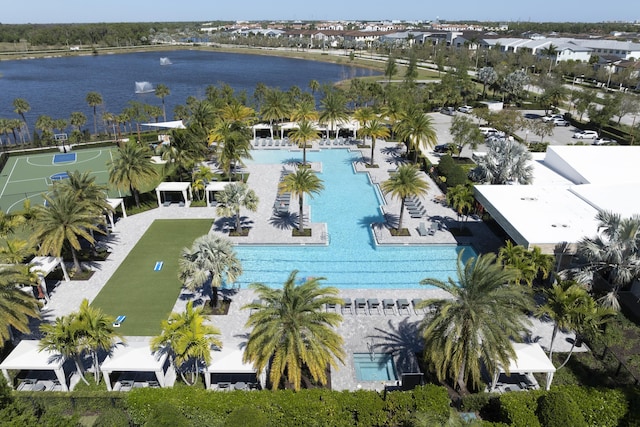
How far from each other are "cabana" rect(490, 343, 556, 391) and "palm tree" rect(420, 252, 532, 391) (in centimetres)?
161

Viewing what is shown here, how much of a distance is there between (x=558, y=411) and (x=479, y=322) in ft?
13.9

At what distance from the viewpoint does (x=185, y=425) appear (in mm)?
14922

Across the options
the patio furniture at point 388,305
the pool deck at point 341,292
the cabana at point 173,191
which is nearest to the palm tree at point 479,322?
the pool deck at point 341,292

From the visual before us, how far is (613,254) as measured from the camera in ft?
70.8

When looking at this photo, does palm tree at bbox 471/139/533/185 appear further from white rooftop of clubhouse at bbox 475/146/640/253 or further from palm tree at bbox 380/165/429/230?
palm tree at bbox 380/165/429/230

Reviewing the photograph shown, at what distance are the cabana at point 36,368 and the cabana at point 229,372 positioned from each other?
20.7 ft

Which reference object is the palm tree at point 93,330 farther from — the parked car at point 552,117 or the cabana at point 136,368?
the parked car at point 552,117

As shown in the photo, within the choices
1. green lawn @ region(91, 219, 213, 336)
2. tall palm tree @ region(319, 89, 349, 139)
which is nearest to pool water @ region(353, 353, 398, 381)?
green lawn @ region(91, 219, 213, 336)

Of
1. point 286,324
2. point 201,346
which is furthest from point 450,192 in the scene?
point 201,346

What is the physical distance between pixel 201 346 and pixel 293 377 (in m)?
3.95

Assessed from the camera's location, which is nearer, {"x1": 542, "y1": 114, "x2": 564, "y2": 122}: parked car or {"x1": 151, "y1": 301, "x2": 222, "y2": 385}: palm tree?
{"x1": 151, "y1": 301, "x2": 222, "y2": 385}: palm tree

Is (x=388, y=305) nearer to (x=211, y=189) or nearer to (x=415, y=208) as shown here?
(x=415, y=208)

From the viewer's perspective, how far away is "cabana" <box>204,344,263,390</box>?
18.0 metres

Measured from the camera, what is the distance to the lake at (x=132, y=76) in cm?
8756
